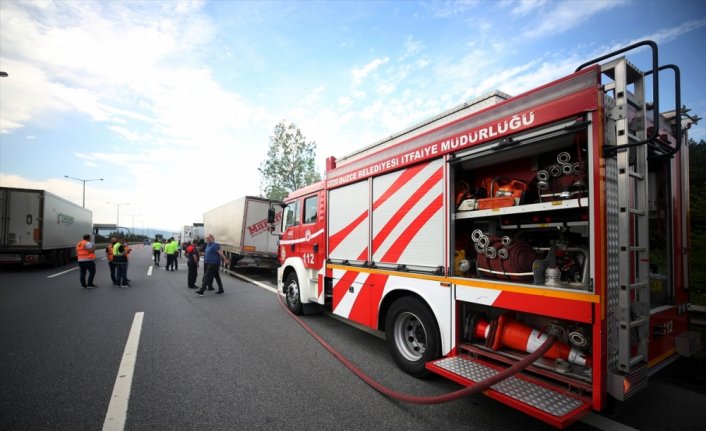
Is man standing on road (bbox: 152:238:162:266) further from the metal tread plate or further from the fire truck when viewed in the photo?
the metal tread plate

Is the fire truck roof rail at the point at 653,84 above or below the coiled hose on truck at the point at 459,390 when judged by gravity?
above

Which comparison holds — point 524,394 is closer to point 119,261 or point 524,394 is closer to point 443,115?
point 443,115

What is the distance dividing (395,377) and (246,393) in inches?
61.8

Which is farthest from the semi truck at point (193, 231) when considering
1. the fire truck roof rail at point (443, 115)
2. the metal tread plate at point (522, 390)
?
the metal tread plate at point (522, 390)

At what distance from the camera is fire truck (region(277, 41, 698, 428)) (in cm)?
235

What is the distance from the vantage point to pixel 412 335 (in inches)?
153

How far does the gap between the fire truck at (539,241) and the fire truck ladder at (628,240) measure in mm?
11

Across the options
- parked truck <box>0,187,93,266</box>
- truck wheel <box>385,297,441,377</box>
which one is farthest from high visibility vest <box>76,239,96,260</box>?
truck wheel <box>385,297,441,377</box>

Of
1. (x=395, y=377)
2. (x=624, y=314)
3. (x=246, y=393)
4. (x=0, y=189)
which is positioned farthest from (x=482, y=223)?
(x=0, y=189)

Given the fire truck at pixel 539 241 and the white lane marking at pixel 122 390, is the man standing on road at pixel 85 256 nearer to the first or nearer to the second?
the white lane marking at pixel 122 390

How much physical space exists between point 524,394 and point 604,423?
87cm

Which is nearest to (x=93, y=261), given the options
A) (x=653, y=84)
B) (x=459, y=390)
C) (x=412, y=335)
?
(x=412, y=335)

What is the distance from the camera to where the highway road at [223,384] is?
2.80 m

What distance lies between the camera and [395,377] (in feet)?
12.1
